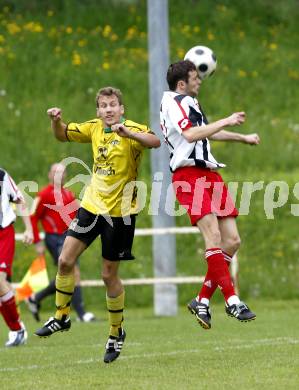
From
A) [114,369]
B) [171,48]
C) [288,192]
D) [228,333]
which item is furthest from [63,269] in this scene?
[171,48]

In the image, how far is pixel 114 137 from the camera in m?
9.79

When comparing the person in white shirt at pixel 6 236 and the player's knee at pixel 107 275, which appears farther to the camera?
the person in white shirt at pixel 6 236

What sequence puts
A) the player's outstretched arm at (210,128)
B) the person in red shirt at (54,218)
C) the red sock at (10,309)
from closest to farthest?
the player's outstretched arm at (210,128), the red sock at (10,309), the person in red shirt at (54,218)

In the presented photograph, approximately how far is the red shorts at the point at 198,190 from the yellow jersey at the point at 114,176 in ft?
1.30

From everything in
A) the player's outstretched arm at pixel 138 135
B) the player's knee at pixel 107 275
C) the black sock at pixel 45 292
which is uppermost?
the player's outstretched arm at pixel 138 135

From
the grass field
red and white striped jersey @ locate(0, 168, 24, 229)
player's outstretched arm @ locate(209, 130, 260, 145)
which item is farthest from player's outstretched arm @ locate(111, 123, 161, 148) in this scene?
red and white striped jersey @ locate(0, 168, 24, 229)

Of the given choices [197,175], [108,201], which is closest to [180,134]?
[197,175]

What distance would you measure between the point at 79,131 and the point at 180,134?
2.90ft

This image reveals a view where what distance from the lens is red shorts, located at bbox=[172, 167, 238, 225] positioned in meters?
9.90

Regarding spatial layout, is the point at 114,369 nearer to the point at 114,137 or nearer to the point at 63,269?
the point at 63,269

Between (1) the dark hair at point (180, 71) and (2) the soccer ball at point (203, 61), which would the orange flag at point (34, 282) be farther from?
(1) the dark hair at point (180, 71)

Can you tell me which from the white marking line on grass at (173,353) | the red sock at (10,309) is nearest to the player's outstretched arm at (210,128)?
the white marking line on grass at (173,353)

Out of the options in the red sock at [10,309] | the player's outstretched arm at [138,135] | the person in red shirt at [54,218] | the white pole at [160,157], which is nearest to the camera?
the player's outstretched arm at [138,135]

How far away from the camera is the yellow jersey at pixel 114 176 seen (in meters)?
9.77
